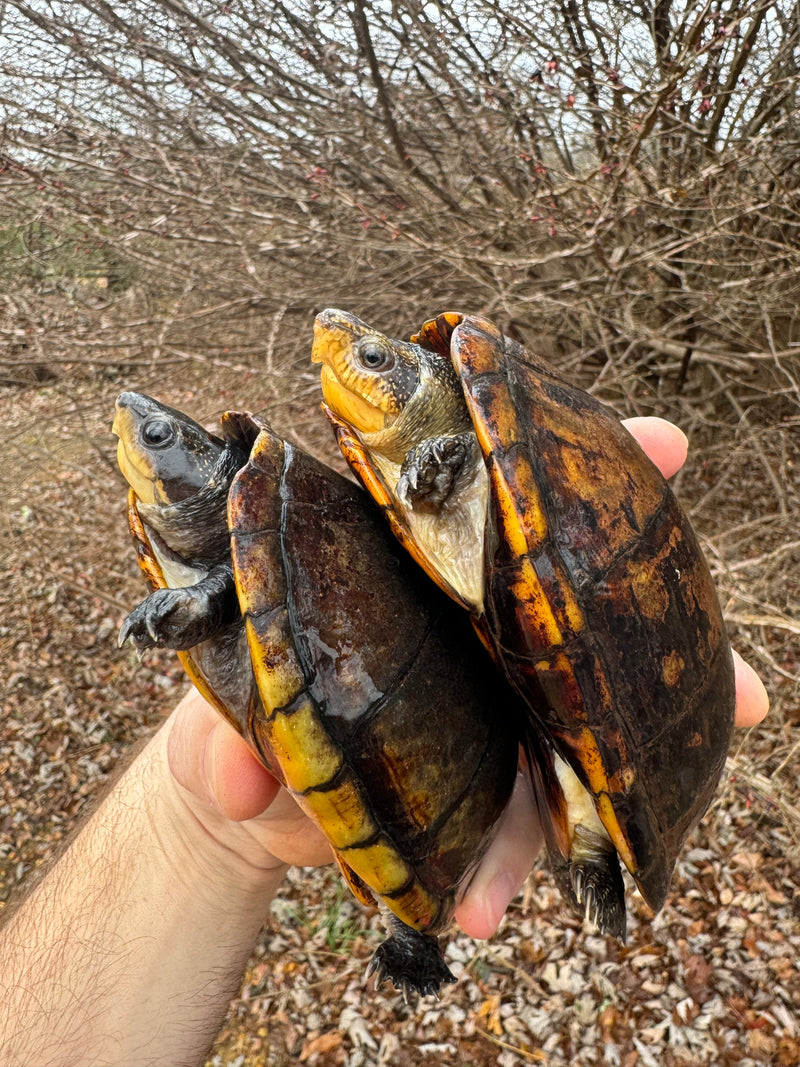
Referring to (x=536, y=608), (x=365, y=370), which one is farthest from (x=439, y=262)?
(x=536, y=608)

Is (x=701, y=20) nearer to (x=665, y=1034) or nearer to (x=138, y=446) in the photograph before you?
(x=138, y=446)

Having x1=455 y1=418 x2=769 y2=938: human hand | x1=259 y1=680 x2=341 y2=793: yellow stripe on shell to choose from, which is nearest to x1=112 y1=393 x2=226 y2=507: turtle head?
x1=259 y1=680 x2=341 y2=793: yellow stripe on shell

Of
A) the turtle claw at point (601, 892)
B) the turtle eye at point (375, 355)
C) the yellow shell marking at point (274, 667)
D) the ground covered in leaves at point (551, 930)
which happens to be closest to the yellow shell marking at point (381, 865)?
the yellow shell marking at point (274, 667)

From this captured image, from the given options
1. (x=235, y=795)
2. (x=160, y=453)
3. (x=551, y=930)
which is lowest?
(x=551, y=930)

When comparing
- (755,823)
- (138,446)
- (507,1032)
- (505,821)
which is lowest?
(755,823)

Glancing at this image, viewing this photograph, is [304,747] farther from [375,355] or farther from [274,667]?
[375,355]

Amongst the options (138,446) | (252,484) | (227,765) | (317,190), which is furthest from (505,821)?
(317,190)
